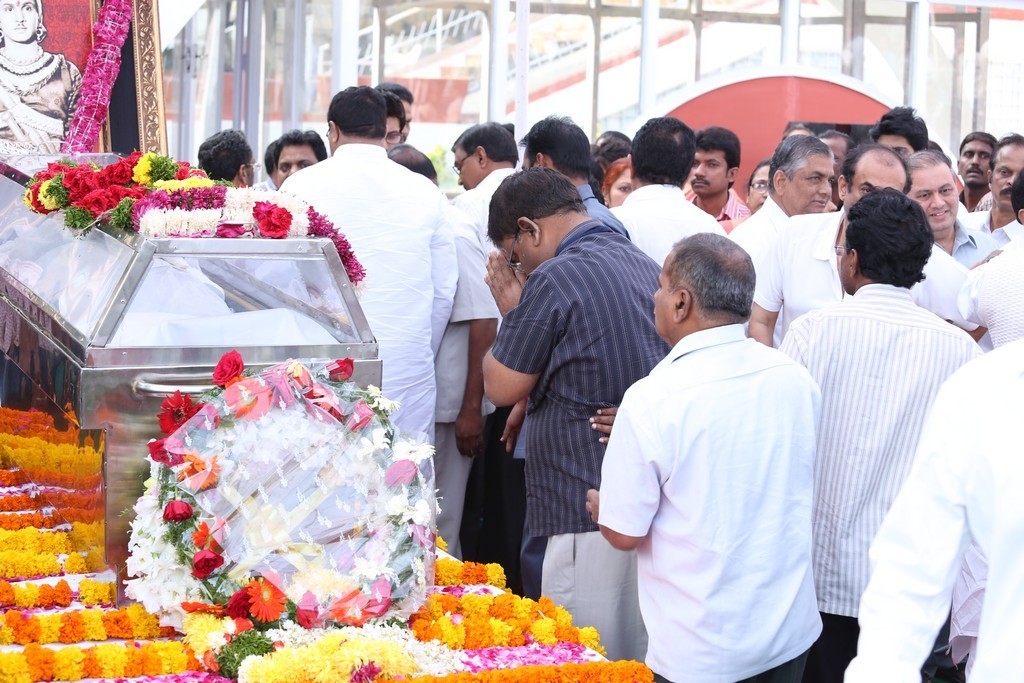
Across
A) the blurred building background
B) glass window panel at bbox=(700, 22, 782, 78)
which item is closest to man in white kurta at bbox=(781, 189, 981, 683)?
the blurred building background

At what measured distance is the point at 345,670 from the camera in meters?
2.53

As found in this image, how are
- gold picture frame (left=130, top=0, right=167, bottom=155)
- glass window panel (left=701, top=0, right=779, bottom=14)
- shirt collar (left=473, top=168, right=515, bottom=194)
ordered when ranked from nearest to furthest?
shirt collar (left=473, top=168, right=515, bottom=194)
gold picture frame (left=130, top=0, right=167, bottom=155)
glass window panel (left=701, top=0, right=779, bottom=14)

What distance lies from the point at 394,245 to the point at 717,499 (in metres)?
2.11

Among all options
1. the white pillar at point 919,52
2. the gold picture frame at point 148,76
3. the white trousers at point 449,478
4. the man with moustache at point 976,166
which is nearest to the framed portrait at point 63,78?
the gold picture frame at point 148,76

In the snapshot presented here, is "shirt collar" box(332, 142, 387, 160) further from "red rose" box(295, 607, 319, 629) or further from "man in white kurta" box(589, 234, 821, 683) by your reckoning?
"red rose" box(295, 607, 319, 629)

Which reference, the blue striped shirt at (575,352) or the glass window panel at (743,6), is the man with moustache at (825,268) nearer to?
the blue striped shirt at (575,352)

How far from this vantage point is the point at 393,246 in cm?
455

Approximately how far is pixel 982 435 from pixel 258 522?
5.68 ft

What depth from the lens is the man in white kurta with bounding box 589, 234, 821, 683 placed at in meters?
2.78

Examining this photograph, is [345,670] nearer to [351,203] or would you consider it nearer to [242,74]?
[351,203]

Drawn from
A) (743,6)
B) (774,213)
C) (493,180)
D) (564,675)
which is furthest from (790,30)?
(564,675)

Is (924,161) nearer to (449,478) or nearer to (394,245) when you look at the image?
(394,245)

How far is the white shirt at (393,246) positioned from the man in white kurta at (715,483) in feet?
5.92

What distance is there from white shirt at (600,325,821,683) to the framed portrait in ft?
12.6
